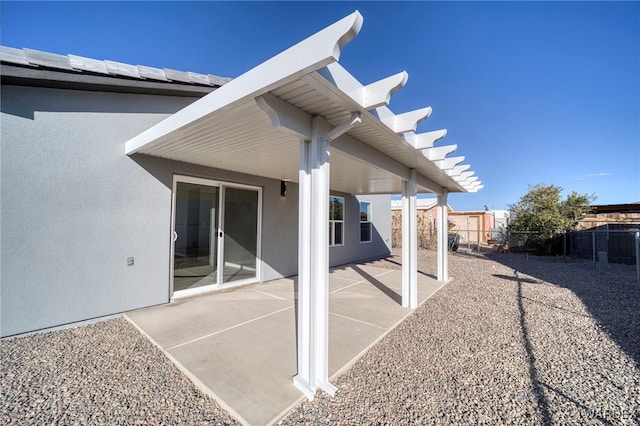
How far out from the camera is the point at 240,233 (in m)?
6.25

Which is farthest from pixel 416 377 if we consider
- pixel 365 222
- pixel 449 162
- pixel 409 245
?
pixel 365 222

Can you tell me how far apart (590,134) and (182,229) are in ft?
58.8

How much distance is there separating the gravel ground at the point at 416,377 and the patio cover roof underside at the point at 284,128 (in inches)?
98.8

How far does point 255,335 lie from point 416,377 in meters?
2.09

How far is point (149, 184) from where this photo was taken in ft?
15.1

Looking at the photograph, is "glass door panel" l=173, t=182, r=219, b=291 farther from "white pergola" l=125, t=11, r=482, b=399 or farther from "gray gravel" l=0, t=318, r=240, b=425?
"gray gravel" l=0, t=318, r=240, b=425

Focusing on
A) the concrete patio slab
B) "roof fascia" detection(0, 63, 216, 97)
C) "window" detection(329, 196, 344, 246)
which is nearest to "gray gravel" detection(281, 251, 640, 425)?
the concrete patio slab

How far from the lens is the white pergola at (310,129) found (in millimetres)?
1987

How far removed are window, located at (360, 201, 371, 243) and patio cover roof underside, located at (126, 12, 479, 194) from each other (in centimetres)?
544

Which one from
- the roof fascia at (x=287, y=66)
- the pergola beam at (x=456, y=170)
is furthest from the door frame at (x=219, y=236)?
the pergola beam at (x=456, y=170)

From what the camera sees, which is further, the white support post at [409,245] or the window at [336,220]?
the window at [336,220]

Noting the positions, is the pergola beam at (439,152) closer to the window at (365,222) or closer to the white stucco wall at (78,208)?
the white stucco wall at (78,208)

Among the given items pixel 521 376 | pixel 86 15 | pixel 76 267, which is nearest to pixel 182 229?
pixel 76 267

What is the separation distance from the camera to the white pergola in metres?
1.99
